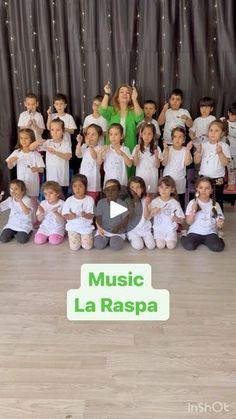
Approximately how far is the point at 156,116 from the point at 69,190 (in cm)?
97

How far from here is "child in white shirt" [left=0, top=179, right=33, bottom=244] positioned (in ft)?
11.4

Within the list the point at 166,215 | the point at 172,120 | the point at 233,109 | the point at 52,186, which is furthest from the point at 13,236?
the point at 233,109

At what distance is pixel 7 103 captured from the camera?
4.16m

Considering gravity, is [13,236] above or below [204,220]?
below

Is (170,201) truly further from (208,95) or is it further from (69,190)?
(208,95)

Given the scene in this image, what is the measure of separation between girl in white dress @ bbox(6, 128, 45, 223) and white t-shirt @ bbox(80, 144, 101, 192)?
1.07 ft

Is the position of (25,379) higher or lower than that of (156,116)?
lower

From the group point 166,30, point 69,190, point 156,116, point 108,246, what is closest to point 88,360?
point 108,246

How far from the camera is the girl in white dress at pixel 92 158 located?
3.60 meters

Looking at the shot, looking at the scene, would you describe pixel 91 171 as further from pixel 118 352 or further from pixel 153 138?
pixel 118 352

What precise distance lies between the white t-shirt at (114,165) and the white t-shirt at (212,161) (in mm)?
571

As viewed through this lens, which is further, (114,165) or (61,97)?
(61,97)

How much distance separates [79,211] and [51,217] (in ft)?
0.73

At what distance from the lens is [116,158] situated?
3576mm
